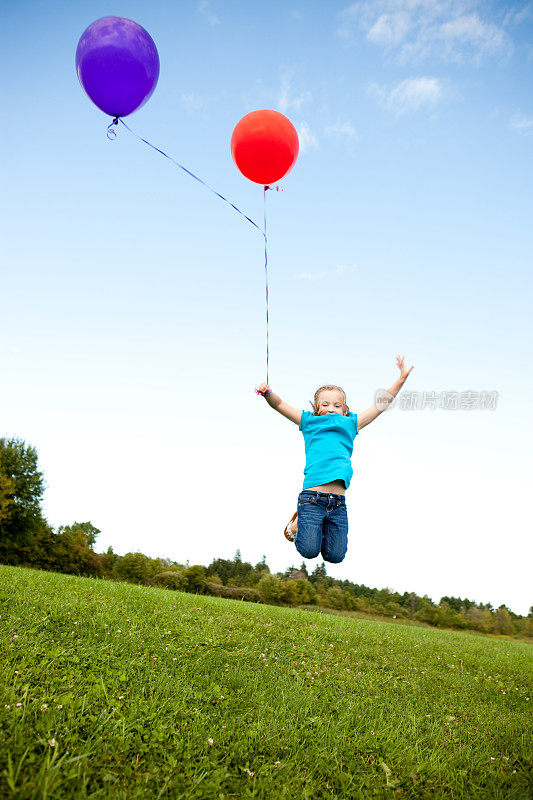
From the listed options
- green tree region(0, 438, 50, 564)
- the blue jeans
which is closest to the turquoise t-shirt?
the blue jeans

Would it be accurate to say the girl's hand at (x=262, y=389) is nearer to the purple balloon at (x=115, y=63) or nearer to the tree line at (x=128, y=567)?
the purple balloon at (x=115, y=63)

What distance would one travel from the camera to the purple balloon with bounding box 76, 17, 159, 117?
5.31 meters

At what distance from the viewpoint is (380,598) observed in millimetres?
26703

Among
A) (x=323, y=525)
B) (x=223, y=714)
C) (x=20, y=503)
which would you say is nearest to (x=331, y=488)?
(x=323, y=525)

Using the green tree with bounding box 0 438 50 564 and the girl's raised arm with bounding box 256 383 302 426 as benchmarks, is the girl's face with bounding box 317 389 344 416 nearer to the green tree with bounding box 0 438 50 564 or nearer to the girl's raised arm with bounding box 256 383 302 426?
the girl's raised arm with bounding box 256 383 302 426

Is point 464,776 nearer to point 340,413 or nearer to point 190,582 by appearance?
point 340,413

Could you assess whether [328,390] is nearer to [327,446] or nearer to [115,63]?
[327,446]

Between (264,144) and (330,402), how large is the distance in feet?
9.71

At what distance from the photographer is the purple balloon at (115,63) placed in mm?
5309

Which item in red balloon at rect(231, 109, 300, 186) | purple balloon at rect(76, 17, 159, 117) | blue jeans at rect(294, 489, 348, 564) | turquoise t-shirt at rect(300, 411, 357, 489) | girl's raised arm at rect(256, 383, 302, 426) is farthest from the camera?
red balloon at rect(231, 109, 300, 186)

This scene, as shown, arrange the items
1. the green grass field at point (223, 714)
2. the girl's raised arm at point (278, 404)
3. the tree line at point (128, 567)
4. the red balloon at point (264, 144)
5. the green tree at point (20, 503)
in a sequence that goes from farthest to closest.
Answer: the green tree at point (20, 503) < the tree line at point (128, 567) < the red balloon at point (264, 144) < the girl's raised arm at point (278, 404) < the green grass field at point (223, 714)

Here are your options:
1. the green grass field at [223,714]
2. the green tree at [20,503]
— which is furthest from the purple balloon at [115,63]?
→ the green tree at [20,503]

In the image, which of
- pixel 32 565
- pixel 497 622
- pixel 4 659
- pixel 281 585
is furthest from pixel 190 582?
pixel 497 622

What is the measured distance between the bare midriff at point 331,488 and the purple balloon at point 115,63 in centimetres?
473
